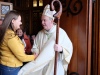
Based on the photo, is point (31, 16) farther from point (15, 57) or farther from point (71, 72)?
point (15, 57)

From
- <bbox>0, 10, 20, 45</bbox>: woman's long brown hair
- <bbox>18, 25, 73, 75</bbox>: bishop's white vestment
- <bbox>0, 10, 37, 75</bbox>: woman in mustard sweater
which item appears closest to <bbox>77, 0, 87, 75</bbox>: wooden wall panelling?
<bbox>18, 25, 73, 75</bbox>: bishop's white vestment

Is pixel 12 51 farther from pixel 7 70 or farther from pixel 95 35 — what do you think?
pixel 95 35

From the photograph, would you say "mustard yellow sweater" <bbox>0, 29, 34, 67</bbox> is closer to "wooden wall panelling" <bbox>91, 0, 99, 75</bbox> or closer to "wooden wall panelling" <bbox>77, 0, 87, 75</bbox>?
"wooden wall panelling" <bbox>77, 0, 87, 75</bbox>

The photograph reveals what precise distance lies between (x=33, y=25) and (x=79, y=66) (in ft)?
3.06

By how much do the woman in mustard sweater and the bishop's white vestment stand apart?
0.63 feet

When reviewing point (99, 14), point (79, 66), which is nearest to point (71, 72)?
point (79, 66)

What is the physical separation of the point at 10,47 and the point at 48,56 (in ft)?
1.53

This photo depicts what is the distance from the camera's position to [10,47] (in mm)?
1656

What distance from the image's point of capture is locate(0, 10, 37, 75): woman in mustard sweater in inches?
65.1

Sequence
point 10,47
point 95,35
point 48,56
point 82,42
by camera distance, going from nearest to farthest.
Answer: point 10,47 < point 48,56 < point 82,42 < point 95,35

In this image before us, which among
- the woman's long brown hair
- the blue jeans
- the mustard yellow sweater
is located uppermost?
the woman's long brown hair

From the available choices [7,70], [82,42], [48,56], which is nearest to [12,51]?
[7,70]

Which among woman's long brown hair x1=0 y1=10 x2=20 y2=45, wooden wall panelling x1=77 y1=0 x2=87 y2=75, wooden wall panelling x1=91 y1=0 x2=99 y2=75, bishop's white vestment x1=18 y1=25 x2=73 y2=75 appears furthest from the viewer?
wooden wall panelling x1=91 y1=0 x2=99 y2=75

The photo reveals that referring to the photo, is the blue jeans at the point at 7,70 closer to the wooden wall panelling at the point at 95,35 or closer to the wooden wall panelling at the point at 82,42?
the wooden wall panelling at the point at 82,42
